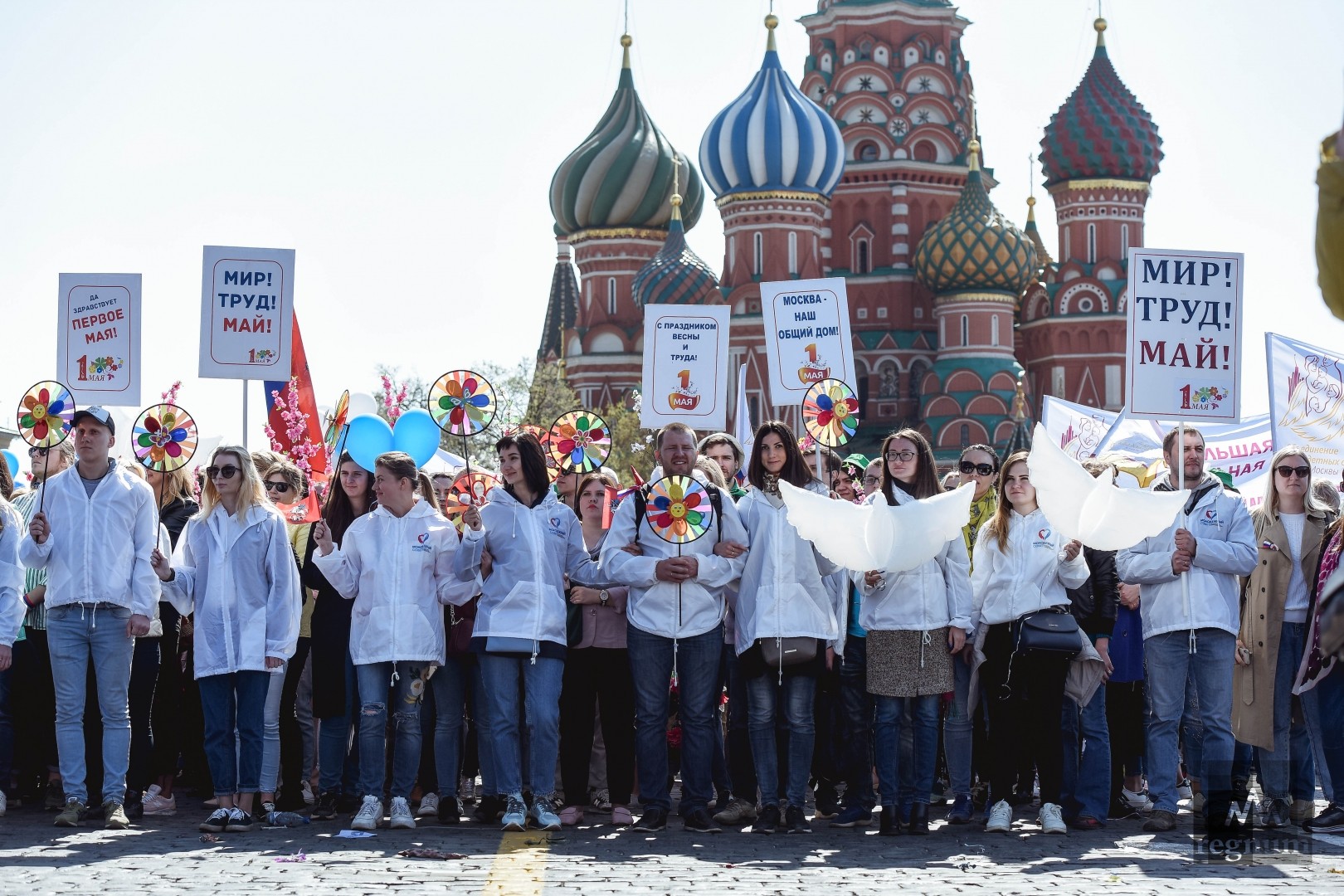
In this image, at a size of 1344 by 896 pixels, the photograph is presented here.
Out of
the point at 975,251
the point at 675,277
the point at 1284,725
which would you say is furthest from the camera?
the point at 675,277

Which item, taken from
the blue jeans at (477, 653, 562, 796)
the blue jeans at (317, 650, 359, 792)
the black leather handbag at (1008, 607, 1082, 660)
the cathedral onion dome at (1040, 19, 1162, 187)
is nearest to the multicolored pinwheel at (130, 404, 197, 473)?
the blue jeans at (317, 650, 359, 792)

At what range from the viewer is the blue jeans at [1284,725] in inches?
368

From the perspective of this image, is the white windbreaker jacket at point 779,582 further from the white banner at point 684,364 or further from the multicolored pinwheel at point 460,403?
the white banner at point 684,364

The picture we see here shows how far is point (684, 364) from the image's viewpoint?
46.4ft

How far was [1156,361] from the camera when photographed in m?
11.0

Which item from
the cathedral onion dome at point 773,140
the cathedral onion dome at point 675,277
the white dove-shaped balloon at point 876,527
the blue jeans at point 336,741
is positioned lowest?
the blue jeans at point 336,741

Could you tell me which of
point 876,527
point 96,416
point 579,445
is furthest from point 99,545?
point 876,527

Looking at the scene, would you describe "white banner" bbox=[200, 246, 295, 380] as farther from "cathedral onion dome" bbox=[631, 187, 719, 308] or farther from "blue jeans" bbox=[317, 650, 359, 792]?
"cathedral onion dome" bbox=[631, 187, 719, 308]

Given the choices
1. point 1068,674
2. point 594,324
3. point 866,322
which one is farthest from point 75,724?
point 594,324

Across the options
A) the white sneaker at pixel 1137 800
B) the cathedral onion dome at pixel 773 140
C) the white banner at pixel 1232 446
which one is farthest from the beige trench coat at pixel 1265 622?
the cathedral onion dome at pixel 773 140

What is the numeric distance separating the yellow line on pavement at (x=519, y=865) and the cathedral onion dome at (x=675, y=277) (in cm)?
4745

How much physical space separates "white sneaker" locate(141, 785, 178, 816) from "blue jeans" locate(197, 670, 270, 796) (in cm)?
80

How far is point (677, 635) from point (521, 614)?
27.9 inches

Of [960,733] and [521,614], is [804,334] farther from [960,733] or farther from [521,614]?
[521,614]
